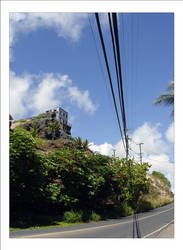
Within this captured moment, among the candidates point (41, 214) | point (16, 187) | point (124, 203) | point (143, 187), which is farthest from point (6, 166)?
point (143, 187)

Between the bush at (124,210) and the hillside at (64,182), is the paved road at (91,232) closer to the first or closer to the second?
the hillside at (64,182)

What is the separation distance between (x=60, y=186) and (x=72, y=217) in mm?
2405

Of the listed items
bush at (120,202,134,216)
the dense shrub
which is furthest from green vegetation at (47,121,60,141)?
bush at (120,202,134,216)

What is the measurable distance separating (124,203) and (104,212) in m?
4.40

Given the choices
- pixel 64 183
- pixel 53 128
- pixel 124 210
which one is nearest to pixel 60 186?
pixel 64 183

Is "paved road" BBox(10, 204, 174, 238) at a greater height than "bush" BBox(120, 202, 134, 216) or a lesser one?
greater

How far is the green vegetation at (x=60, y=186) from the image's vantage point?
1226 cm

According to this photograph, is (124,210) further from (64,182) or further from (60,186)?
(60,186)

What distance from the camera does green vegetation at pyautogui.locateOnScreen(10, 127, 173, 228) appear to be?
12258 millimetres

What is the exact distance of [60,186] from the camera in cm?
1577

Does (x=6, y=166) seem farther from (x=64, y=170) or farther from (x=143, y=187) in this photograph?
(x=143, y=187)

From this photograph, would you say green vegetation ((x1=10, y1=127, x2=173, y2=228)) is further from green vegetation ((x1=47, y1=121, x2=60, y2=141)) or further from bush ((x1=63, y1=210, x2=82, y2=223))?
green vegetation ((x1=47, y1=121, x2=60, y2=141))

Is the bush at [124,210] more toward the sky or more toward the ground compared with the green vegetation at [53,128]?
more toward the ground

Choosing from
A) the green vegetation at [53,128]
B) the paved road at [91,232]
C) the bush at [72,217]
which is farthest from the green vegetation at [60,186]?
the green vegetation at [53,128]
